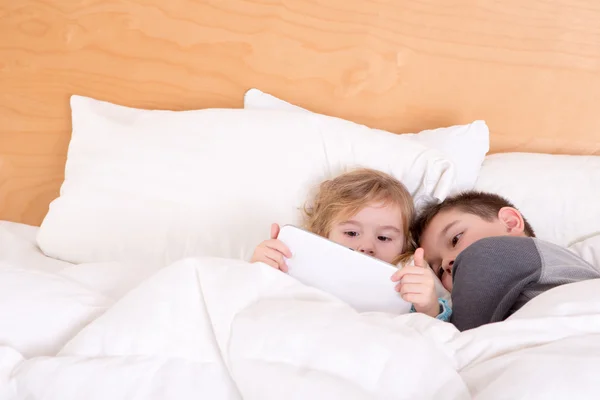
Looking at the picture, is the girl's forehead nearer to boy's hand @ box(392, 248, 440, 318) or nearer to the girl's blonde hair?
the girl's blonde hair

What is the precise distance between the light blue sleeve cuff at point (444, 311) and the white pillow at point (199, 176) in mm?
259

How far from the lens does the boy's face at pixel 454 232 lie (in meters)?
1.09

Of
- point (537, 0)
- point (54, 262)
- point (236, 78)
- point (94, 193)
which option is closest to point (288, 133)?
point (236, 78)

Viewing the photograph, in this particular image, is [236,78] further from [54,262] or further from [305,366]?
[305,366]

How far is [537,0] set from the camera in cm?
147

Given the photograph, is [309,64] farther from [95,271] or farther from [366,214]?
[95,271]

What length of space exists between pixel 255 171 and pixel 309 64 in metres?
0.38

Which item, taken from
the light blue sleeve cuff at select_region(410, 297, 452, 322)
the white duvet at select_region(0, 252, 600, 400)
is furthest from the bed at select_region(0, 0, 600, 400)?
the light blue sleeve cuff at select_region(410, 297, 452, 322)

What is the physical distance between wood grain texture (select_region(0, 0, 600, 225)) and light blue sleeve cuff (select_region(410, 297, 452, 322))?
0.57m

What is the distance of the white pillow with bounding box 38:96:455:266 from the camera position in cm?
113

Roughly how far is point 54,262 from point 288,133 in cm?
52

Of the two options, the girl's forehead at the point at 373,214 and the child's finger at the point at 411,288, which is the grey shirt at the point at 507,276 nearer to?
the child's finger at the point at 411,288

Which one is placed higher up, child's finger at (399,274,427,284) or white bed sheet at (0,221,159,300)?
child's finger at (399,274,427,284)

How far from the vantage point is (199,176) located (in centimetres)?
115
